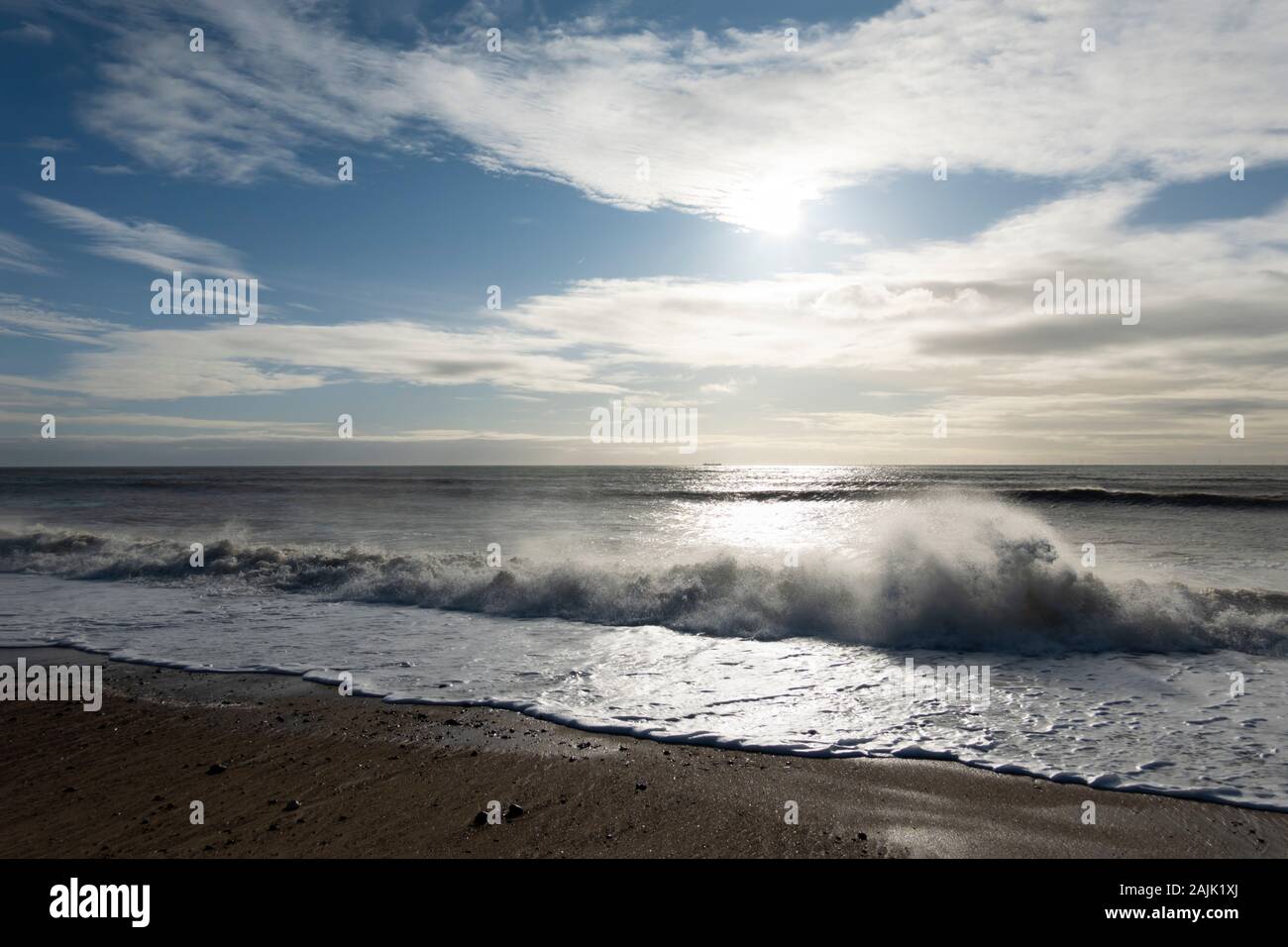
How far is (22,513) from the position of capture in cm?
3469

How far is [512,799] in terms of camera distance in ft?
18.6

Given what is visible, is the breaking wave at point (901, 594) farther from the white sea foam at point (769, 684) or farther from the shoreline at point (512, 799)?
the shoreline at point (512, 799)

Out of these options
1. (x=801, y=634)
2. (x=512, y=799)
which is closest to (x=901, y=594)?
(x=801, y=634)

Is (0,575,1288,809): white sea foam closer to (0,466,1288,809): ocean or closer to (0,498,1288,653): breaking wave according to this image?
(0,466,1288,809): ocean

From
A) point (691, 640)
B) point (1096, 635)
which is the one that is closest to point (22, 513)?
point (691, 640)

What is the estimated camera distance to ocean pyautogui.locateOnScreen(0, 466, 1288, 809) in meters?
7.12

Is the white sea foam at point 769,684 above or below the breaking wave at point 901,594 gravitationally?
below

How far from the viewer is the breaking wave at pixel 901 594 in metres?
10.7

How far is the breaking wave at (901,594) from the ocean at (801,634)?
0.14ft

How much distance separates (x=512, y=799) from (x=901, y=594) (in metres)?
8.00

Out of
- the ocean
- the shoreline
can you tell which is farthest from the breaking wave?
the shoreline

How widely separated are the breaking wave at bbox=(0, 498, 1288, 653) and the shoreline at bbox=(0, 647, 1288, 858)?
201 inches

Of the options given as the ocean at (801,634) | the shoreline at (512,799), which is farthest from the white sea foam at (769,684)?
the shoreline at (512,799)
